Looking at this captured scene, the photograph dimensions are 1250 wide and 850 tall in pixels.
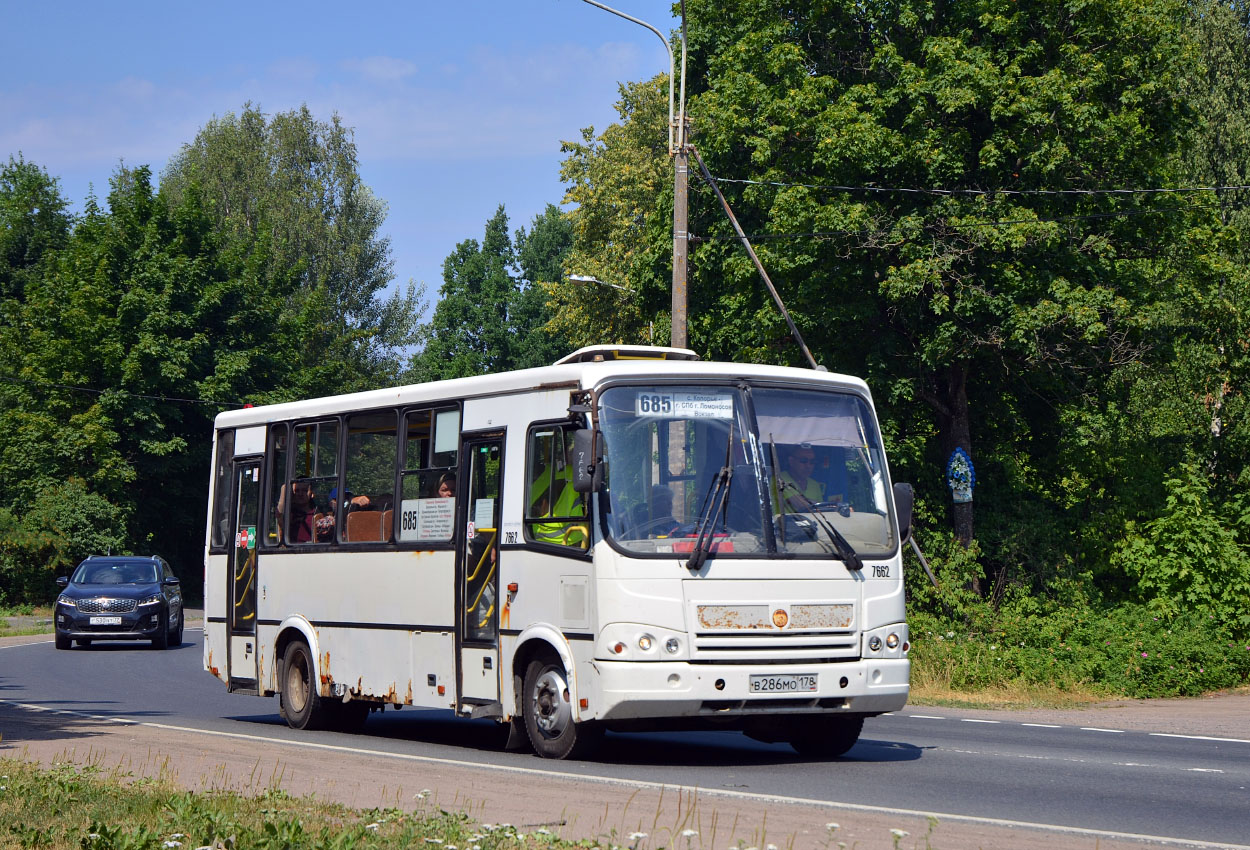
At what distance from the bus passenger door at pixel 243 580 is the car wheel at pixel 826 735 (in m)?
6.44

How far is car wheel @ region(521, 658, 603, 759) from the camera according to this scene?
41.1 feet

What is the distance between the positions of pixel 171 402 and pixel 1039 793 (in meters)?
46.9

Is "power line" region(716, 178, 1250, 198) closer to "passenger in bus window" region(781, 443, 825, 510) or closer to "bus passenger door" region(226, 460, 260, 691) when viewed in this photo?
"bus passenger door" region(226, 460, 260, 691)

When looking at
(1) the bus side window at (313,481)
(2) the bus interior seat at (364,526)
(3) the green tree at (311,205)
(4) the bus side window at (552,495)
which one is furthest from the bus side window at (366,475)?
(3) the green tree at (311,205)

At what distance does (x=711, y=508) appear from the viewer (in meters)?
12.4

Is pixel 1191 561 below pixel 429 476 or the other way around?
below

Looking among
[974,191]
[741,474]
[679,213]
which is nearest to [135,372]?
[679,213]

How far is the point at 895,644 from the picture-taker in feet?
42.5

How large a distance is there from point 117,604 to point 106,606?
20 cm

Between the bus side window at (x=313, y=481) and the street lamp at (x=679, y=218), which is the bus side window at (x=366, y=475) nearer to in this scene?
the bus side window at (x=313, y=481)

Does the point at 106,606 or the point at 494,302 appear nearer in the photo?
the point at 106,606

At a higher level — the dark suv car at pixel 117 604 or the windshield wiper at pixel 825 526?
the windshield wiper at pixel 825 526

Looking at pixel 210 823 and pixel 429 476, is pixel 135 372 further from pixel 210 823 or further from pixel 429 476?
pixel 210 823

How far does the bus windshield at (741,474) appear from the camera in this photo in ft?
40.5
